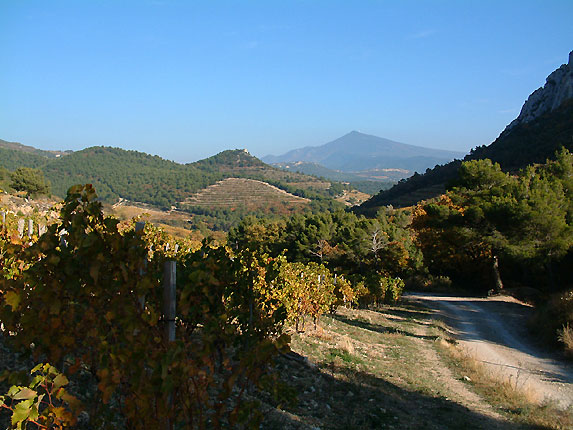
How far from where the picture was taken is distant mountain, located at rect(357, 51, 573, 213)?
5641 centimetres

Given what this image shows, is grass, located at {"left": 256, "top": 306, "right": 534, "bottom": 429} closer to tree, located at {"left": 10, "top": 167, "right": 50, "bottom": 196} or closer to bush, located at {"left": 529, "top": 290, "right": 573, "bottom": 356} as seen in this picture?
bush, located at {"left": 529, "top": 290, "right": 573, "bottom": 356}

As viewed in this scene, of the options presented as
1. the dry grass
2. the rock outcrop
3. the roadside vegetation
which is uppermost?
the rock outcrop

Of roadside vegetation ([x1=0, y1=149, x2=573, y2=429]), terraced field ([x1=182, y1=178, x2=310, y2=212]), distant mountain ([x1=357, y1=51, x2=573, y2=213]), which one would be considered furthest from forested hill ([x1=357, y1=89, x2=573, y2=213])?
terraced field ([x1=182, y1=178, x2=310, y2=212])

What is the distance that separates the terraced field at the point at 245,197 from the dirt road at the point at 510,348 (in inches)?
4802

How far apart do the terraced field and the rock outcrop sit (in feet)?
249

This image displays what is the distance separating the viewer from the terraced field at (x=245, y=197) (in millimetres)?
153500

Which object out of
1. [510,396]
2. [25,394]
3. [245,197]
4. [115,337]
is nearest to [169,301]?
[115,337]

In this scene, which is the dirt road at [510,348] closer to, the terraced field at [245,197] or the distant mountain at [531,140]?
the distant mountain at [531,140]

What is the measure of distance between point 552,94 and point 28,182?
285 feet

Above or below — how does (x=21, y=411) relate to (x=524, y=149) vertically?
below

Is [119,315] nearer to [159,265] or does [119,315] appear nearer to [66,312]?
[66,312]

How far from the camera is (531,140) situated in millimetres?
63938

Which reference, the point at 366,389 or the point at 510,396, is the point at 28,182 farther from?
the point at 510,396

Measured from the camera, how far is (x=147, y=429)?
2609 millimetres
